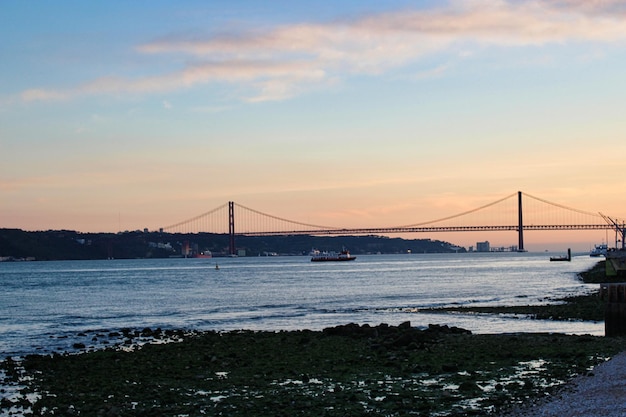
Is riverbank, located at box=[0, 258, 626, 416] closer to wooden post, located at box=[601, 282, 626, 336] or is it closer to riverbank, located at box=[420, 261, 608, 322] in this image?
wooden post, located at box=[601, 282, 626, 336]

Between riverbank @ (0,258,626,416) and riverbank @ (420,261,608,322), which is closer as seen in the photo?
riverbank @ (0,258,626,416)

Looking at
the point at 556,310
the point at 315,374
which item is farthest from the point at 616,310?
the point at 556,310

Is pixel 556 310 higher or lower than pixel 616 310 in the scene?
lower

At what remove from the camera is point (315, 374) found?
19.0 metres

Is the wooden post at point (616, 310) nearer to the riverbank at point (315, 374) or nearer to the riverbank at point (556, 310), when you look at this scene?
the riverbank at point (315, 374)

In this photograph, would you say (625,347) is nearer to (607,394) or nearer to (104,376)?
(607,394)

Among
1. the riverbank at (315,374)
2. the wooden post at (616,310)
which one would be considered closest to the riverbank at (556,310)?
the wooden post at (616,310)

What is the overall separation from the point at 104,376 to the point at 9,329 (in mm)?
19528

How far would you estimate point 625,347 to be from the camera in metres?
21.8

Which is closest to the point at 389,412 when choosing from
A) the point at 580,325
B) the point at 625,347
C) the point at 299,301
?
the point at 625,347

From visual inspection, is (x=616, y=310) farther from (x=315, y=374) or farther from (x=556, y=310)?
(x=556, y=310)

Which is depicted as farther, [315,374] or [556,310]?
[556,310]

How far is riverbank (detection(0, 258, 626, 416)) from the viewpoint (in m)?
15.2

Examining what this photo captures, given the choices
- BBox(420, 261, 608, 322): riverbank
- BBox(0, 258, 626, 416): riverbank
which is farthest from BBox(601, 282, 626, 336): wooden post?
BBox(420, 261, 608, 322): riverbank
